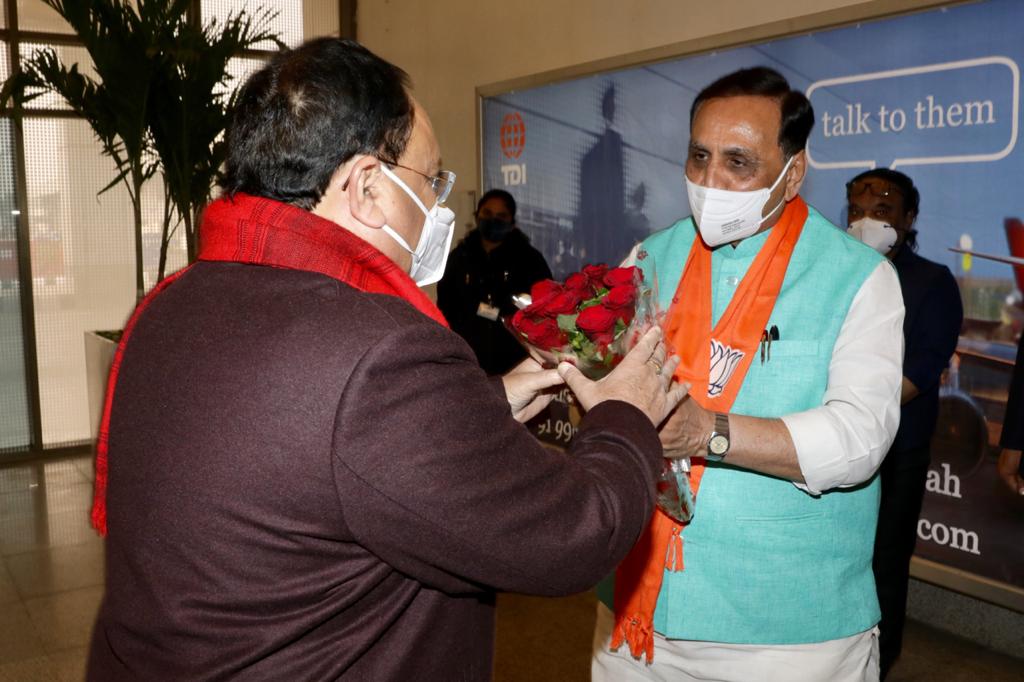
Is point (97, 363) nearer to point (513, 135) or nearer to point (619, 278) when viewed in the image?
point (513, 135)

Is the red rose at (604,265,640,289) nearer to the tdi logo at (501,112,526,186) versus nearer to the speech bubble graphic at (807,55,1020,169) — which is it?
the speech bubble graphic at (807,55,1020,169)

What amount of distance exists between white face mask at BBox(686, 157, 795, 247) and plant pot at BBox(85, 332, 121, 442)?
186 inches

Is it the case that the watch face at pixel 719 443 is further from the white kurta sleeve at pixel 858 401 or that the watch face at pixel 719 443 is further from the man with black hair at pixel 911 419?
the man with black hair at pixel 911 419

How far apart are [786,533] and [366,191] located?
1.02 meters

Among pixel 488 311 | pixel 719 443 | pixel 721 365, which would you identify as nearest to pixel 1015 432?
pixel 721 365

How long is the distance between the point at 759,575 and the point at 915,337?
1.99 metres

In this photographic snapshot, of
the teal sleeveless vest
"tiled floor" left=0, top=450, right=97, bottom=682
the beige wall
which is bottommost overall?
"tiled floor" left=0, top=450, right=97, bottom=682

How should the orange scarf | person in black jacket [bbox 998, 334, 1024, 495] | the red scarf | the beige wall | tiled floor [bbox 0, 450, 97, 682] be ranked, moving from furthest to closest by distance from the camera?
1. the beige wall
2. tiled floor [bbox 0, 450, 97, 682]
3. person in black jacket [bbox 998, 334, 1024, 495]
4. the orange scarf
5. the red scarf

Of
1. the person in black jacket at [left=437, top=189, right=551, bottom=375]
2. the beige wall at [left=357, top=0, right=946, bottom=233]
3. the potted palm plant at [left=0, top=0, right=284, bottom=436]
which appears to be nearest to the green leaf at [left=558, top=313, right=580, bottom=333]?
the beige wall at [left=357, top=0, right=946, bottom=233]

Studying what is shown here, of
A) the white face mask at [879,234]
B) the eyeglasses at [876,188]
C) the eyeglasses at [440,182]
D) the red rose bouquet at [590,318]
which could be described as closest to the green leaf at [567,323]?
the red rose bouquet at [590,318]

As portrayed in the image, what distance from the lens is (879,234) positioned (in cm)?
354

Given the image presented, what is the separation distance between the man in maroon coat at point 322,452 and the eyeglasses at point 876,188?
2.73 m

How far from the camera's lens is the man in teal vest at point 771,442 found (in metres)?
1.65

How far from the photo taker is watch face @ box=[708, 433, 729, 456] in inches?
63.6
